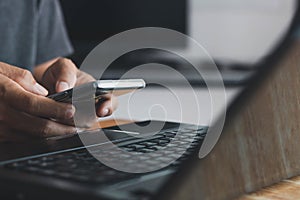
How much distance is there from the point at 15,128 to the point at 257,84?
1.60 ft

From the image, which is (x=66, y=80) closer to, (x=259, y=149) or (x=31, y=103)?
(x=31, y=103)

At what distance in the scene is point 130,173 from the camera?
405 mm

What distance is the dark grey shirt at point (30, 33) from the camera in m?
1.46

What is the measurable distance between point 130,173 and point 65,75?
1.69ft

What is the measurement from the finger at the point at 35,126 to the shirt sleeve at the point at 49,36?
781 millimetres

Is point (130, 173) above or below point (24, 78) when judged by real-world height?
below

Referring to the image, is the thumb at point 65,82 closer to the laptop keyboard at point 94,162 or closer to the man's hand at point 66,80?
the man's hand at point 66,80

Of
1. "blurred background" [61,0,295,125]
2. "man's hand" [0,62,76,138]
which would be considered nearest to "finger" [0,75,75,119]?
"man's hand" [0,62,76,138]

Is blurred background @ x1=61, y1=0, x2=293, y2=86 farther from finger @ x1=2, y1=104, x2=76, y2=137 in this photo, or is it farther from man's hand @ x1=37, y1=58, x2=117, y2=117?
finger @ x1=2, y1=104, x2=76, y2=137

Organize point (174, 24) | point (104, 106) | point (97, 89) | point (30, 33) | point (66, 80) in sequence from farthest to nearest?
1. point (174, 24)
2. point (30, 33)
3. point (66, 80)
4. point (104, 106)
5. point (97, 89)

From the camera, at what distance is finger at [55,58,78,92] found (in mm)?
852

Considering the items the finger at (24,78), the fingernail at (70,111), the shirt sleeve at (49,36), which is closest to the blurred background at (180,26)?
the shirt sleeve at (49,36)

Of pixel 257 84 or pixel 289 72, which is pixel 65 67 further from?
pixel 257 84

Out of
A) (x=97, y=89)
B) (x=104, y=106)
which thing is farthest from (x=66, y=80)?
(x=97, y=89)
